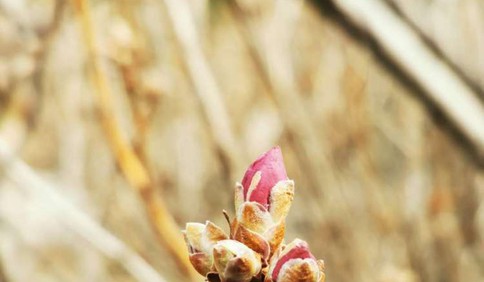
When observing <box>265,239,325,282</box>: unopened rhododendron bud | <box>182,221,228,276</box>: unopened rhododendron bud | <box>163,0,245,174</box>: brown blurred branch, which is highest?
<box>163,0,245,174</box>: brown blurred branch

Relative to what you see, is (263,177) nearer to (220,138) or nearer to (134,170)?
(134,170)

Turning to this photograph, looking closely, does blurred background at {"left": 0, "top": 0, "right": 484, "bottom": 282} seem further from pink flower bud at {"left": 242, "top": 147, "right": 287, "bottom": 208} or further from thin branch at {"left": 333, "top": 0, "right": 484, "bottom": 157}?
pink flower bud at {"left": 242, "top": 147, "right": 287, "bottom": 208}

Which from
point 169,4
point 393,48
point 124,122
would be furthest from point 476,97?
point 124,122

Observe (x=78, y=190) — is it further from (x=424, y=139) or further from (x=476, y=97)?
(x=476, y=97)

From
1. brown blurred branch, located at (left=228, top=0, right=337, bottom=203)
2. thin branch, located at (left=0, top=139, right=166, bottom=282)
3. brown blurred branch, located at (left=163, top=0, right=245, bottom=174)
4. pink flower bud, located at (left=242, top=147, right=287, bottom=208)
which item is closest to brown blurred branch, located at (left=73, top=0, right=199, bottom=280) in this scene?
thin branch, located at (left=0, top=139, right=166, bottom=282)

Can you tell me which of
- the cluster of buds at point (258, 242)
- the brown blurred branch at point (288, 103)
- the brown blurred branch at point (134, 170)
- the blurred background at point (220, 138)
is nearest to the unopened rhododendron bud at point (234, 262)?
the cluster of buds at point (258, 242)

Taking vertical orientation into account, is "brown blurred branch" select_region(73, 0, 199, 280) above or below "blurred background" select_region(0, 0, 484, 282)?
below
